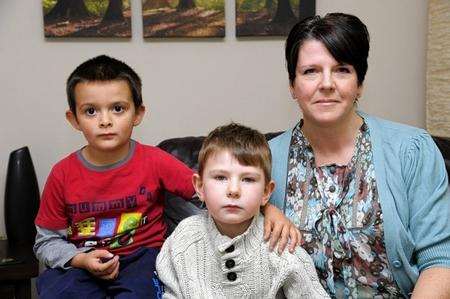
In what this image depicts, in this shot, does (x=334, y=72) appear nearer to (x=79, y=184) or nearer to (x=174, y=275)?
(x=174, y=275)

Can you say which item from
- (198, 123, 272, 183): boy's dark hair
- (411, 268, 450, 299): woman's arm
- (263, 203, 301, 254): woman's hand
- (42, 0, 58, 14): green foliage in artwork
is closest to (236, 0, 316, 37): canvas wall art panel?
(42, 0, 58, 14): green foliage in artwork

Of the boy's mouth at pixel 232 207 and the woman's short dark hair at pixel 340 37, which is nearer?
the boy's mouth at pixel 232 207

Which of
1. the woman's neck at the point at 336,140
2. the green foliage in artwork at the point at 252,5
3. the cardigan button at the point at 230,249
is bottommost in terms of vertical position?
the cardigan button at the point at 230,249

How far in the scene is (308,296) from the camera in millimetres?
1373

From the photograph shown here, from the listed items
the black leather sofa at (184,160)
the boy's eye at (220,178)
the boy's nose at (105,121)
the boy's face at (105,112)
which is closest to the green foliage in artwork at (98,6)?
the black leather sofa at (184,160)

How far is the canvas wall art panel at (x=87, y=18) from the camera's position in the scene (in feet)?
7.20

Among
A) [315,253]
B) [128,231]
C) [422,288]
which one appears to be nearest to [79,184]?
[128,231]

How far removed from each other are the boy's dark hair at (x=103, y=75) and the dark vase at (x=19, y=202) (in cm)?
66

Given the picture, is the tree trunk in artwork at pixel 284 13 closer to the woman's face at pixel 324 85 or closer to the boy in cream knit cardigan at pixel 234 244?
the woman's face at pixel 324 85

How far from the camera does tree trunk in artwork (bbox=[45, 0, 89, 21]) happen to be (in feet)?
7.19

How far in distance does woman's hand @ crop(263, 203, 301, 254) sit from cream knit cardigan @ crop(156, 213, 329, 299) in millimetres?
18

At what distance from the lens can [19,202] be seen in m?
2.07

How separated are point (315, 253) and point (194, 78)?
3.76 feet

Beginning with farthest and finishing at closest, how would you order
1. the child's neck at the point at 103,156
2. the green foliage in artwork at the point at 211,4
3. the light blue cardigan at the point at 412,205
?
the green foliage in artwork at the point at 211,4
the child's neck at the point at 103,156
the light blue cardigan at the point at 412,205
